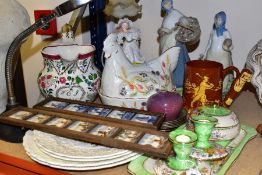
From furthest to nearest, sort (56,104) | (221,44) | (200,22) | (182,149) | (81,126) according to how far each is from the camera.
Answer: (200,22) → (221,44) → (56,104) → (81,126) → (182,149)

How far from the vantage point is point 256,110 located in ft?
3.24

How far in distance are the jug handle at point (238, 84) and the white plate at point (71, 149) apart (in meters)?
0.35

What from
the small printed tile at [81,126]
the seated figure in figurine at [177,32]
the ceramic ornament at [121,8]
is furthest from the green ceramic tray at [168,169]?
the ceramic ornament at [121,8]

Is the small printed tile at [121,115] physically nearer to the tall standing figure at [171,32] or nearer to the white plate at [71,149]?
the white plate at [71,149]

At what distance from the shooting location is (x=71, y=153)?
2.34ft

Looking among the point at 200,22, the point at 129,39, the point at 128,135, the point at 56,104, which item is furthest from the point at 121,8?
the point at 128,135

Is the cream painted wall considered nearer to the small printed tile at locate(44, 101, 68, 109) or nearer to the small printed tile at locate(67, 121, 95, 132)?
the small printed tile at locate(44, 101, 68, 109)

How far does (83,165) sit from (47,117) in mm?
173

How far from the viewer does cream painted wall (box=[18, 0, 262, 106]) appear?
109cm

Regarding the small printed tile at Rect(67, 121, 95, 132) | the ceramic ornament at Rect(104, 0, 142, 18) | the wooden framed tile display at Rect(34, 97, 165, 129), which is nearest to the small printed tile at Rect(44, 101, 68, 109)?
the wooden framed tile display at Rect(34, 97, 165, 129)

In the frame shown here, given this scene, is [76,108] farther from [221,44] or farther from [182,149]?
[221,44]

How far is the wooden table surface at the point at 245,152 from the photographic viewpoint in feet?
2.31

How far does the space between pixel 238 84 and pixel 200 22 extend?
321mm

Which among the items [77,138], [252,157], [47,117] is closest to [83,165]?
[77,138]
